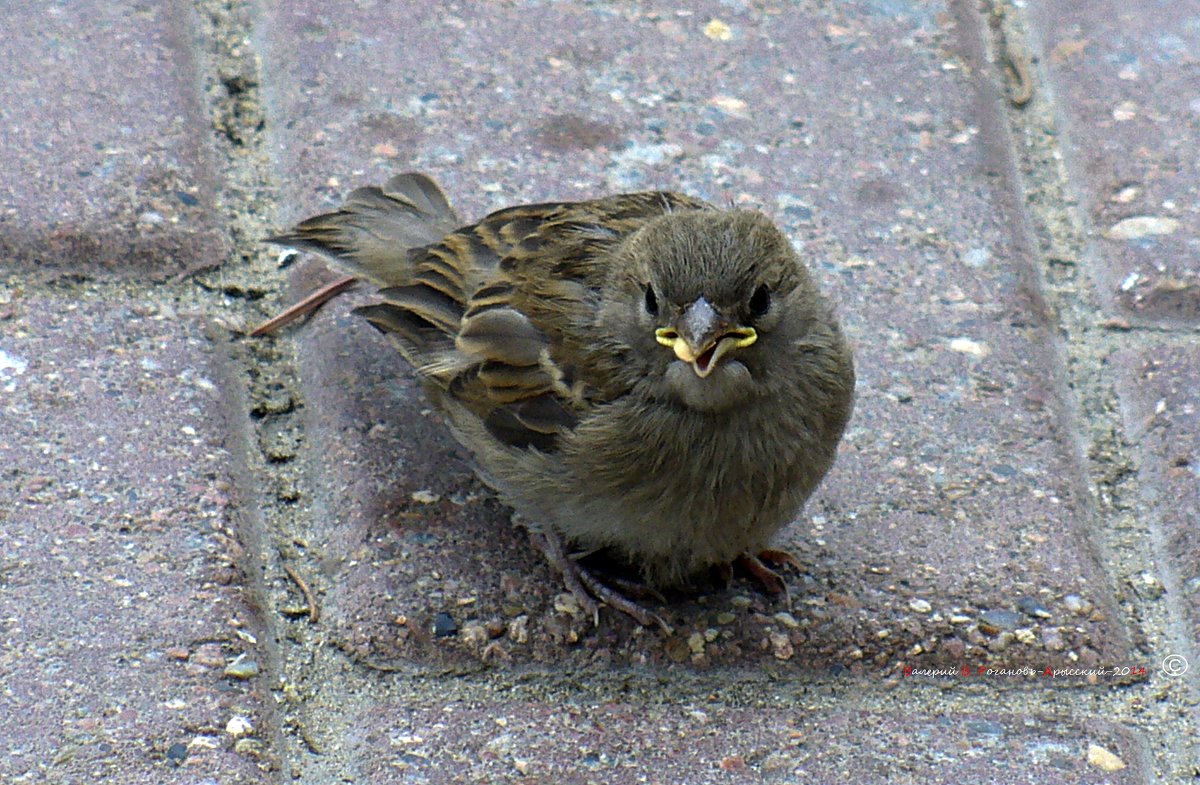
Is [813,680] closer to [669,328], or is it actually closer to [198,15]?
[669,328]

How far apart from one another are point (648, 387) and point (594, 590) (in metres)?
0.34

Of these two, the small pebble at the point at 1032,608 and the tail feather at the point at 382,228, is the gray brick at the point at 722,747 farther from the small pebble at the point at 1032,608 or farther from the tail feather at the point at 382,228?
the tail feather at the point at 382,228

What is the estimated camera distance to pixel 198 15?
361 centimetres

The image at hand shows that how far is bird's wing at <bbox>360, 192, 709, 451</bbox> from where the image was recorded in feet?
9.27

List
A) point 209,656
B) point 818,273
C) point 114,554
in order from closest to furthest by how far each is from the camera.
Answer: point 209,656, point 114,554, point 818,273

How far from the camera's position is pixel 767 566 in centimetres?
278

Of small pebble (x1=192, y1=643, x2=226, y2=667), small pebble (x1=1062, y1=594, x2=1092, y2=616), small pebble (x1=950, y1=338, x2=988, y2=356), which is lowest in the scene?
small pebble (x1=1062, y1=594, x2=1092, y2=616)

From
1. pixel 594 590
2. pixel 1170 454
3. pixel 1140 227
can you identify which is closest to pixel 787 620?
pixel 594 590

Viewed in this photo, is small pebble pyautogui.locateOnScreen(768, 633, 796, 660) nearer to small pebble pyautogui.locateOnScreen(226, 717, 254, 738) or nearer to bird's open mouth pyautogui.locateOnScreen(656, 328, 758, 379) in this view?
bird's open mouth pyautogui.locateOnScreen(656, 328, 758, 379)

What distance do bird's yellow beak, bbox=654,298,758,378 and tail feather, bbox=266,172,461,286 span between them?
0.69 metres

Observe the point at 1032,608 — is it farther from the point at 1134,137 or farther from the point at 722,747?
the point at 1134,137

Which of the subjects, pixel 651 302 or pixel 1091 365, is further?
pixel 1091 365

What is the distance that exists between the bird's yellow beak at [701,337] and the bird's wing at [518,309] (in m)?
0.20

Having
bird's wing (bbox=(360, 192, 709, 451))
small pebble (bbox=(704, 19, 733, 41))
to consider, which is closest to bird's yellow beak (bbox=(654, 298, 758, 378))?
bird's wing (bbox=(360, 192, 709, 451))
